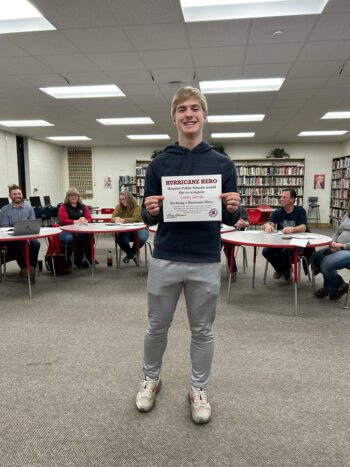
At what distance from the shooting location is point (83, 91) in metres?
5.59

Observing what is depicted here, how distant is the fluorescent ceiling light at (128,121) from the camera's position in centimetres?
758

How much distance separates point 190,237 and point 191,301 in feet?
1.04

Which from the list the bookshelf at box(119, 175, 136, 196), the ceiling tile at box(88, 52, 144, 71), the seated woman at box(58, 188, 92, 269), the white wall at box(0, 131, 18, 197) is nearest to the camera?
the ceiling tile at box(88, 52, 144, 71)

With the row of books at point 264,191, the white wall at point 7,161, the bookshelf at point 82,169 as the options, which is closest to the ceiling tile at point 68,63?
the white wall at point 7,161

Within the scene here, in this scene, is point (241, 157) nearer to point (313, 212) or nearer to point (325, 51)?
point (313, 212)

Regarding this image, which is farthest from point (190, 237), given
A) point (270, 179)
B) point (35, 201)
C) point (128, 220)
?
point (270, 179)

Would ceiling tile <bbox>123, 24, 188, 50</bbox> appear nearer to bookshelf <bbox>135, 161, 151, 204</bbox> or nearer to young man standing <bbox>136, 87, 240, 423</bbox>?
young man standing <bbox>136, 87, 240, 423</bbox>

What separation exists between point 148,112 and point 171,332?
5.41 m

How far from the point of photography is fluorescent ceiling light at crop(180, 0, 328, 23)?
119 inches

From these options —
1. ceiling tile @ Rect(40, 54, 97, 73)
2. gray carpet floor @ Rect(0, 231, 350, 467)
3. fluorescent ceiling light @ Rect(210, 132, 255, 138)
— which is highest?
fluorescent ceiling light @ Rect(210, 132, 255, 138)

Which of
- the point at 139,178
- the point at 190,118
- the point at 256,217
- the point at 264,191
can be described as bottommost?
the point at 256,217

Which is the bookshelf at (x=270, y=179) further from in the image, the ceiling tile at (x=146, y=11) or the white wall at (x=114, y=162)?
the ceiling tile at (x=146, y=11)

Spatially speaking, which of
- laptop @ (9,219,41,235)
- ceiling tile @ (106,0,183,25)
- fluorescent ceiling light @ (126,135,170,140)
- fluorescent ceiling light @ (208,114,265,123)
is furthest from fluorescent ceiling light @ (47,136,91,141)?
ceiling tile @ (106,0,183,25)

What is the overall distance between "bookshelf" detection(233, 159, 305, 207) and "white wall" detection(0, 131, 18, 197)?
6.96 meters
